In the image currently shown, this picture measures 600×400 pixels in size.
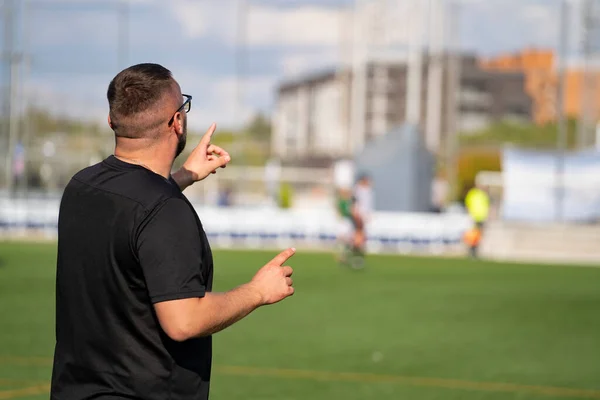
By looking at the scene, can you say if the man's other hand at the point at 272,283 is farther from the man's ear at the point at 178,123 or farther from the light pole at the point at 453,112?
the light pole at the point at 453,112

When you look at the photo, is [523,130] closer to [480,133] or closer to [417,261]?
[480,133]

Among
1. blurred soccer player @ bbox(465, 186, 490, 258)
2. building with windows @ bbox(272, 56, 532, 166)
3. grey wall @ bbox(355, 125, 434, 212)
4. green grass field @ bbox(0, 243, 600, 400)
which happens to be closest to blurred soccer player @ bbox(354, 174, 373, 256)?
green grass field @ bbox(0, 243, 600, 400)

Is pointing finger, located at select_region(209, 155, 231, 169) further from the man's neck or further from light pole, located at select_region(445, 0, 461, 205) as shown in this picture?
light pole, located at select_region(445, 0, 461, 205)

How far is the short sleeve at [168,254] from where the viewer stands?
3.81 m

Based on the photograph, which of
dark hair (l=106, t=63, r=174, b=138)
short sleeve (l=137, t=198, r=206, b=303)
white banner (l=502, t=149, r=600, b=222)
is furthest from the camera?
white banner (l=502, t=149, r=600, b=222)

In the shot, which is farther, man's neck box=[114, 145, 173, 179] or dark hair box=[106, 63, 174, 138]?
man's neck box=[114, 145, 173, 179]

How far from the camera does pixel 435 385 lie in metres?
10.4

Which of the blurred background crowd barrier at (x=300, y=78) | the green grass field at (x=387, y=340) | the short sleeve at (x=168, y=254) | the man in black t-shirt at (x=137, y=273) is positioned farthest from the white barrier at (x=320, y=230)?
the short sleeve at (x=168, y=254)

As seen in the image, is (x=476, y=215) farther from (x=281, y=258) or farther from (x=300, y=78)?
(x=281, y=258)

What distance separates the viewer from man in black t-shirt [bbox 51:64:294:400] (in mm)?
3838

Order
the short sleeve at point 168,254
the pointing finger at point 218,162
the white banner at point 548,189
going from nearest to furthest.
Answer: the short sleeve at point 168,254, the pointing finger at point 218,162, the white banner at point 548,189

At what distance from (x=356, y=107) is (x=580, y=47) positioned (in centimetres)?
847

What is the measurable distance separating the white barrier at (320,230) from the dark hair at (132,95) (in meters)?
30.5

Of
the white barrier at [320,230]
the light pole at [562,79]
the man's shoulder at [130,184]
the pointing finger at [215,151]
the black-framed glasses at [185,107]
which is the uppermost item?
the light pole at [562,79]
